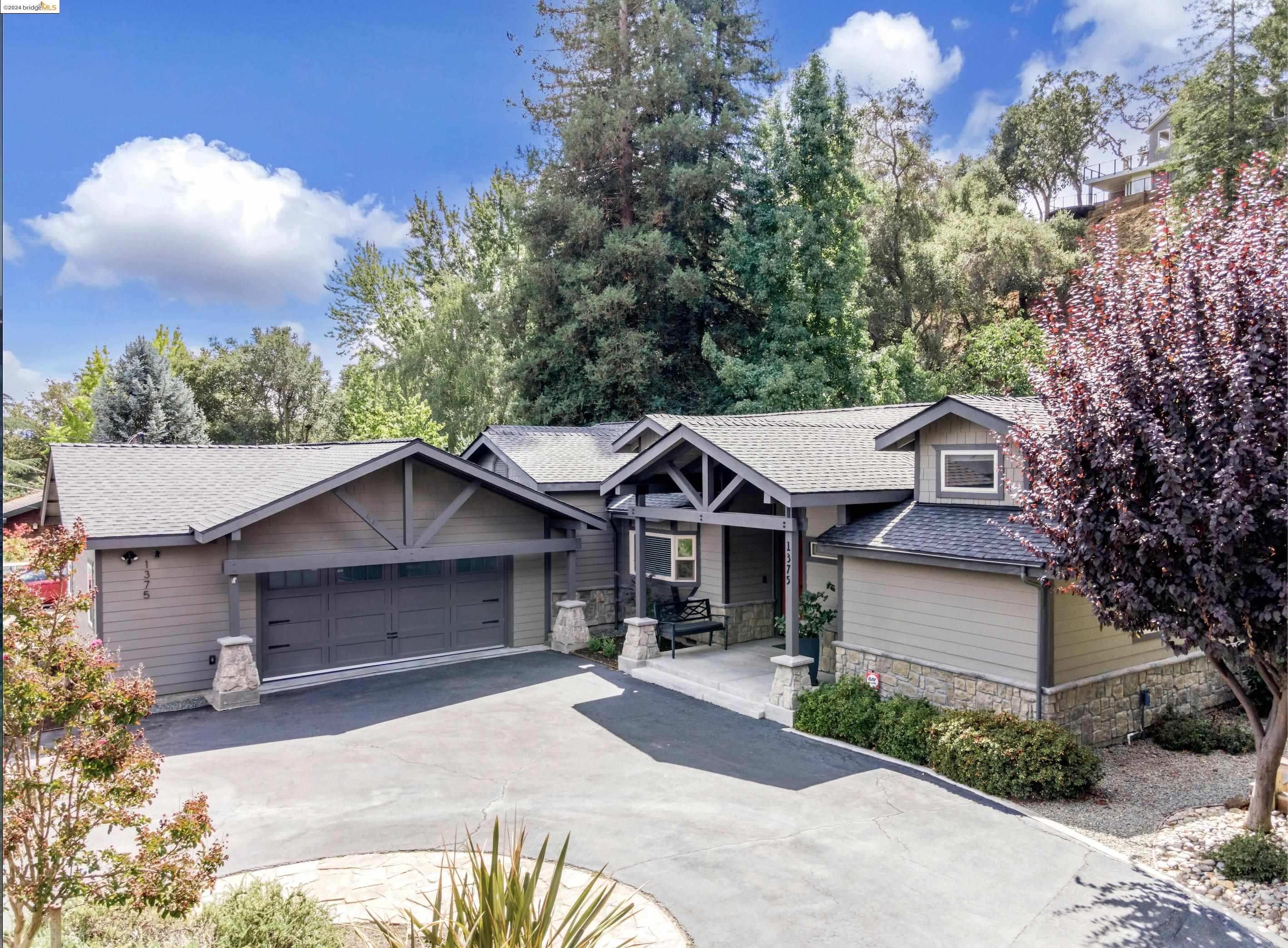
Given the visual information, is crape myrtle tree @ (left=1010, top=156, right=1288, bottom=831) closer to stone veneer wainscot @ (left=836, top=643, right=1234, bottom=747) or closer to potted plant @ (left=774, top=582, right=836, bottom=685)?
stone veneer wainscot @ (left=836, top=643, right=1234, bottom=747)

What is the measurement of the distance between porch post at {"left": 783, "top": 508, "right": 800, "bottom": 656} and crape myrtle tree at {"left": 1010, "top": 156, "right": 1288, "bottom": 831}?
13.1 ft

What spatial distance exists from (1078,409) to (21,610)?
8375 millimetres

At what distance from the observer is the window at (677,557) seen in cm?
1580

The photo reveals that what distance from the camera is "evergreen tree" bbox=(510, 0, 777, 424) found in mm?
28438

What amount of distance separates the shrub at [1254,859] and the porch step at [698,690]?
18.6 ft

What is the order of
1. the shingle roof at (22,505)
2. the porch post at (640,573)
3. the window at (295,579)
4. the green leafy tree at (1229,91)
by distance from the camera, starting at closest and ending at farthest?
the window at (295,579), the porch post at (640,573), the shingle roof at (22,505), the green leafy tree at (1229,91)

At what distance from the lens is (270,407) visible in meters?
39.1

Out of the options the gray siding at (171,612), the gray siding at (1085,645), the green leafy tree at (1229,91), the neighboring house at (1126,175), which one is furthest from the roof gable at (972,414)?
the neighboring house at (1126,175)

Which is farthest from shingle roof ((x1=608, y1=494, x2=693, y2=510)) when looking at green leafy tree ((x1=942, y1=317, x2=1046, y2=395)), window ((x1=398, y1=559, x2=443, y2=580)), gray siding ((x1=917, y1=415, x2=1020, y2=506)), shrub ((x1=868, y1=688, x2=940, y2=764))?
green leafy tree ((x1=942, y1=317, x2=1046, y2=395))

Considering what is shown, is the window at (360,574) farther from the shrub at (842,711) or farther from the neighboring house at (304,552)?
the shrub at (842,711)

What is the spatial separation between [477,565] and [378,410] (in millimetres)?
17583

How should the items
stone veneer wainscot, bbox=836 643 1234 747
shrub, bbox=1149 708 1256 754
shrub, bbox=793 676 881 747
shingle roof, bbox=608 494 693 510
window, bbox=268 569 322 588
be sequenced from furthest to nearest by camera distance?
shingle roof, bbox=608 494 693 510
window, bbox=268 569 322 588
shrub, bbox=793 676 881 747
shrub, bbox=1149 708 1256 754
stone veneer wainscot, bbox=836 643 1234 747

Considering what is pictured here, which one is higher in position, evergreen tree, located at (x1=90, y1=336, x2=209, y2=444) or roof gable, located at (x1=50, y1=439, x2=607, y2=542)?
evergreen tree, located at (x1=90, y1=336, x2=209, y2=444)

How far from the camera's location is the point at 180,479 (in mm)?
14383
